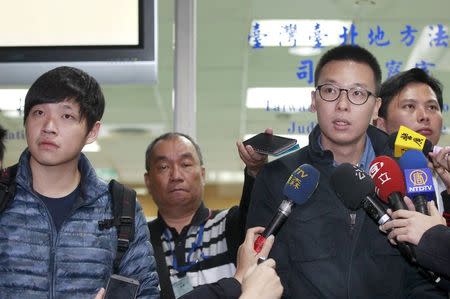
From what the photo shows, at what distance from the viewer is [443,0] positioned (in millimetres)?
4859

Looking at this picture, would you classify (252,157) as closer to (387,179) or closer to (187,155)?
(387,179)

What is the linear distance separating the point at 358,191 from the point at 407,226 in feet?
0.57

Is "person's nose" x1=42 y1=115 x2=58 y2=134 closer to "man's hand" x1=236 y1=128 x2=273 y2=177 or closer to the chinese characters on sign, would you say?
"man's hand" x1=236 y1=128 x2=273 y2=177

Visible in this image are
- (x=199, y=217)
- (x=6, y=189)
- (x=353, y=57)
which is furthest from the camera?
(x=199, y=217)

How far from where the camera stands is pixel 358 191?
196 centimetres

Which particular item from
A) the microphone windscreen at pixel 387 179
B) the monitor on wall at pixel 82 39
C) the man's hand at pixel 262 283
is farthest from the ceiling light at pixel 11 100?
the microphone windscreen at pixel 387 179

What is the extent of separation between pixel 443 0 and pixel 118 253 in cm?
356

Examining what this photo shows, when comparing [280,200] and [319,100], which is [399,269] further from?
[319,100]

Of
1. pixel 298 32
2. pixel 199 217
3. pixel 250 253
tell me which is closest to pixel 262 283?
pixel 250 253

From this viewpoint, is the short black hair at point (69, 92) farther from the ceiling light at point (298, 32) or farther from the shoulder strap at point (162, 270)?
the ceiling light at point (298, 32)

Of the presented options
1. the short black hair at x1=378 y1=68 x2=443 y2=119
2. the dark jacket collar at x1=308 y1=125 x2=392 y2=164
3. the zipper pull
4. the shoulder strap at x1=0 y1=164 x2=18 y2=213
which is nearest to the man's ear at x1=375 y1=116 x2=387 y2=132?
the short black hair at x1=378 y1=68 x2=443 y2=119

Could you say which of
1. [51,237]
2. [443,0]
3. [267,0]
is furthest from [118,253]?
[443,0]

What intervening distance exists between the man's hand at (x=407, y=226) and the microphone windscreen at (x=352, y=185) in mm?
111

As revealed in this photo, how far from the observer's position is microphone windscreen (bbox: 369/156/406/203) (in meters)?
1.97
